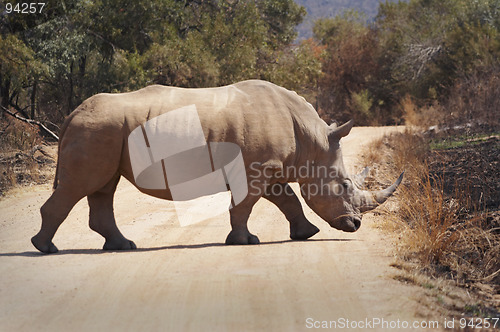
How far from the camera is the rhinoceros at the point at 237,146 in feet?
→ 21.9

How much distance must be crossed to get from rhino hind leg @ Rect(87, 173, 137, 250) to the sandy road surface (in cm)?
22

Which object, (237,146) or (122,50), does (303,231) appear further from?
(122,50)

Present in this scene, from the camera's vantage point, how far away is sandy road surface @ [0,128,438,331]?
14.6ft

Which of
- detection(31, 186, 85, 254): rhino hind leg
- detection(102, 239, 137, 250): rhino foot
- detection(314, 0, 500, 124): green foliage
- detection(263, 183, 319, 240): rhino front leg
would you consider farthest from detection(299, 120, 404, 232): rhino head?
detection(314, 0, 500, 124): green foliage

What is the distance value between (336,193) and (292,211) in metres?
0.57

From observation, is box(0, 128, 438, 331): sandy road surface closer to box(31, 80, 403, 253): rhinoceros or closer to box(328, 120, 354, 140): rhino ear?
box(31, 80, 403, 253): rhinoceros

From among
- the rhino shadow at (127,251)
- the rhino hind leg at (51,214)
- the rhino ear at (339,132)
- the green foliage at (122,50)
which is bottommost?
the rhino shadow at (127,251)

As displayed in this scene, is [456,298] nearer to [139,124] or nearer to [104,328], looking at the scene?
[104,328]

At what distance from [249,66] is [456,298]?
43.8 ft

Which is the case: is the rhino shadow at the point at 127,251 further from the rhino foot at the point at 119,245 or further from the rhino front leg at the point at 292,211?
the rhino front leg at the point at 292,211

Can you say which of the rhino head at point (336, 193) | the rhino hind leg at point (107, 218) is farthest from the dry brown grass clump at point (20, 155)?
the rhino head at point (336, 193)

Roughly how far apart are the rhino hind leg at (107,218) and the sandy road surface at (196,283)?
0.73 ft

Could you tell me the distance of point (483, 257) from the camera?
679 centimetres

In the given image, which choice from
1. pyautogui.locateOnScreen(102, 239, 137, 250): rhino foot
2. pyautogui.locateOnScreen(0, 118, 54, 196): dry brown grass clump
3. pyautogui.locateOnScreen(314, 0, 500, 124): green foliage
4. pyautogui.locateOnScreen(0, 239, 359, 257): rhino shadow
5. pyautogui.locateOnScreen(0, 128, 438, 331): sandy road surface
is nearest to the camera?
pyautogui.locateOnScreen(0, 128, 438, 331): sandy road surface
